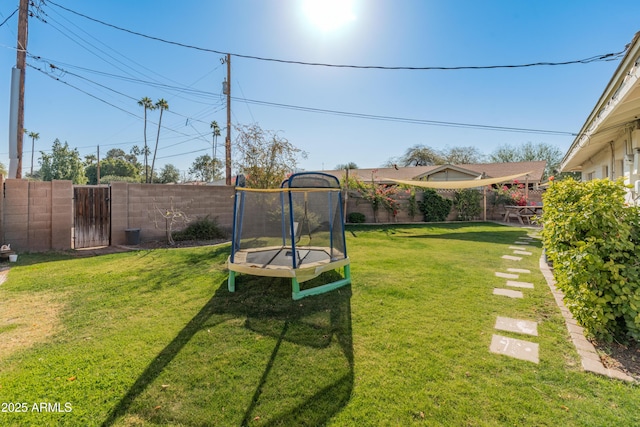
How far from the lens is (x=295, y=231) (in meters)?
4.50

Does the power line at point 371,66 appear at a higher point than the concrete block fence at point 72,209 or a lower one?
higher

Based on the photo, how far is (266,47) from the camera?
32.7 feet

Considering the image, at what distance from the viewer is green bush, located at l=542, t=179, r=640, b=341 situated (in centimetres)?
233

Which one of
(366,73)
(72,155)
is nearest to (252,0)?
(366,73)

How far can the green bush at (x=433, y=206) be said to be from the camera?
1273 centimetres

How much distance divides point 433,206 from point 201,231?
387 inches

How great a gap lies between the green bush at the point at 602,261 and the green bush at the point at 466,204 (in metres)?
11.0

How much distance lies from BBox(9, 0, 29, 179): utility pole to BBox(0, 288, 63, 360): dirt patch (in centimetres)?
489

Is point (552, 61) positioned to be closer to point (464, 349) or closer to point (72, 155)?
point (464, 349)

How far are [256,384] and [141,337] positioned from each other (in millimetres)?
1382

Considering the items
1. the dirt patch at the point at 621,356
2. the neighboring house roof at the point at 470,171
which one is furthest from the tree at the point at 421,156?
the dirt patch at the point at 621,356

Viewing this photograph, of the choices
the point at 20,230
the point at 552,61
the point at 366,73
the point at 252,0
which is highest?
the point at 252,0

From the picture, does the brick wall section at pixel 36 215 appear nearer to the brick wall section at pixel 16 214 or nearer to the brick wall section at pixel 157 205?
the brick wall section at pixel 16 214

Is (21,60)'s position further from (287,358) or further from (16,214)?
(287,358)
